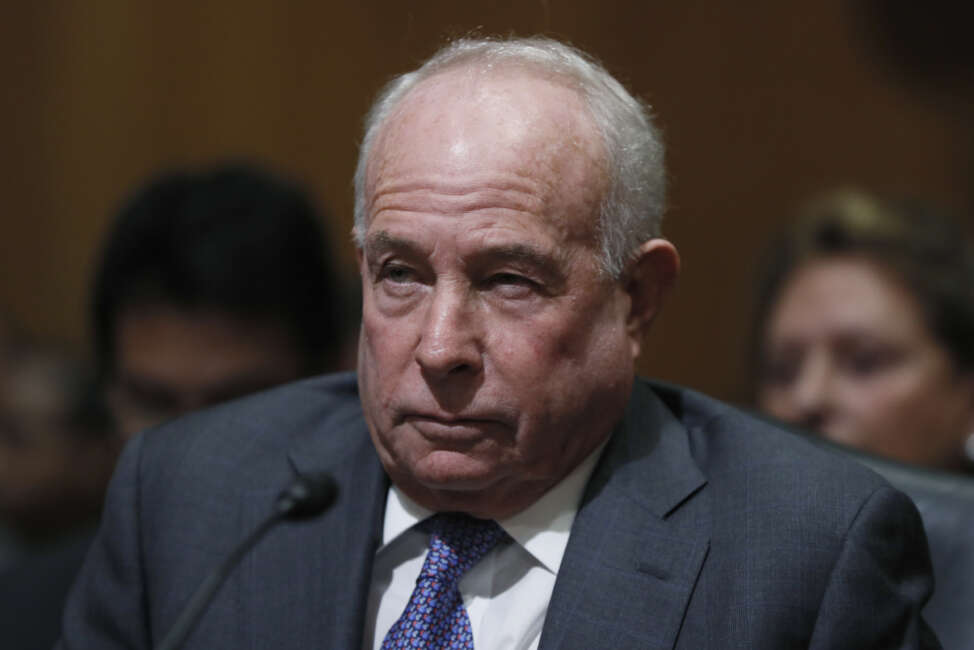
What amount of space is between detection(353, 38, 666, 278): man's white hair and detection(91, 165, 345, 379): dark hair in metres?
0.96

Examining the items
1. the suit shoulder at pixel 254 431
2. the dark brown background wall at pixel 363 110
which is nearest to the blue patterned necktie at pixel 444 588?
the suit shoulder at pixel 254 431

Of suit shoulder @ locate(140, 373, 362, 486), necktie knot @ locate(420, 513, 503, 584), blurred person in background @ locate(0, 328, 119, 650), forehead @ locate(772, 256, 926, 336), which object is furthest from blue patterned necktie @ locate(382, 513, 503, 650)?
blurred person in background @ locate(0, 328, 119, 650)

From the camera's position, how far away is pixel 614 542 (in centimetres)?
155

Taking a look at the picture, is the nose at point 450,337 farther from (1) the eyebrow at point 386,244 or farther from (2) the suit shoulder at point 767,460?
(2) the suit shoulder at point 767,460

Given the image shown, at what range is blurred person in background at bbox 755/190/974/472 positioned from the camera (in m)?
2.61

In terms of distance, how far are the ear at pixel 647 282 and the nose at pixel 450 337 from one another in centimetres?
22

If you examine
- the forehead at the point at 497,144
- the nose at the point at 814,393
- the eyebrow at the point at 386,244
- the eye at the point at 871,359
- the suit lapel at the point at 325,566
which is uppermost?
the forehead at the point at 497,144

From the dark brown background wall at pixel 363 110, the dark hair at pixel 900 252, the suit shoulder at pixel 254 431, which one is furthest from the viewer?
the dark brown background wall at pixel 363 110

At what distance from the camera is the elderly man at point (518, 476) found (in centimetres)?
145

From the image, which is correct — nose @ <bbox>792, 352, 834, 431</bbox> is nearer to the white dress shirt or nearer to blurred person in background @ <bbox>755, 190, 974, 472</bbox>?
blurred person in background @ <bbox>755, 190, 974, 472</bbox>

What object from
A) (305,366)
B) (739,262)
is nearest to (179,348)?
(305,366)

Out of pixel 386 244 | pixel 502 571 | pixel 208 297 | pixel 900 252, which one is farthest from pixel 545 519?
pixel 900 252

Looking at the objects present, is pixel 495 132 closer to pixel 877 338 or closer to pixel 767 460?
pixel 767 460

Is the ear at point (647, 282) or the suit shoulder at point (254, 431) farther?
the suit shoulder at point (254, 431)
